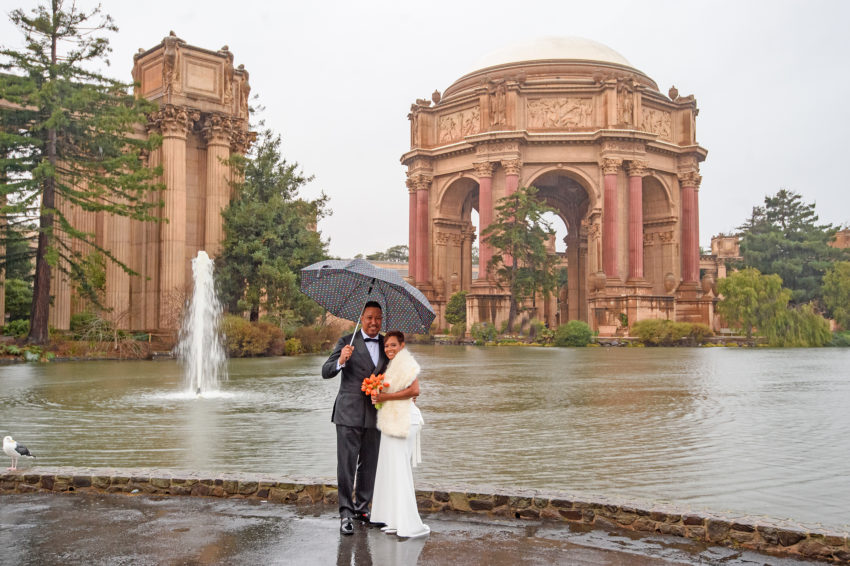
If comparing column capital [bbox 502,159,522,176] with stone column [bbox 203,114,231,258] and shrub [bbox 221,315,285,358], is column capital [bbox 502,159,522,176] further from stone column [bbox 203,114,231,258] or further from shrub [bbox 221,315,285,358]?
shrub [bbox 221,315,285,358]

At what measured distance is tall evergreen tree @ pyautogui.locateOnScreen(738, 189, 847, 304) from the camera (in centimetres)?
6938

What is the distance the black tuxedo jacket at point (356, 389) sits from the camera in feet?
18.3

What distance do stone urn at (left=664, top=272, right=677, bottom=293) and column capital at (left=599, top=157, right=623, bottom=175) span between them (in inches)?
371

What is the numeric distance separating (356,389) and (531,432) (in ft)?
16.6

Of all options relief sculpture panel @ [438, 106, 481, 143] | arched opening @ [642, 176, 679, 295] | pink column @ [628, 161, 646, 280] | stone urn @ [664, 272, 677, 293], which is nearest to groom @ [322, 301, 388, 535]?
pink column @ [628, 161, 646, 280]

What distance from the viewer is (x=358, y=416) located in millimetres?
5578

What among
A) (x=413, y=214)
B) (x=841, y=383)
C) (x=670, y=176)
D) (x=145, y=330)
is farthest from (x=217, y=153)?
(x=670, y=176)

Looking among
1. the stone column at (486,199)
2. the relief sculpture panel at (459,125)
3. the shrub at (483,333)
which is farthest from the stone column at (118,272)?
the relief sculpture panel at (459,125)

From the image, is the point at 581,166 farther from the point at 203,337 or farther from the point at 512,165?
the point at 203,337

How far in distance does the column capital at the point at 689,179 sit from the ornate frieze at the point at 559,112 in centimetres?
960

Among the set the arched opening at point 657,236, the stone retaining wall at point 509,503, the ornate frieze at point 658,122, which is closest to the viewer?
the stone retaining wall at point 509,503

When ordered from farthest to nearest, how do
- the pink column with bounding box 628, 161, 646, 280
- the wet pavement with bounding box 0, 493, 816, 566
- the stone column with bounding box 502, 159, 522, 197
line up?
the pink column with bounding box 628, 161, 646, 280 → the stone column with bounding box 502, 159, 522, 197 → the wet pavement with bounding box 0, 493, 816, 566

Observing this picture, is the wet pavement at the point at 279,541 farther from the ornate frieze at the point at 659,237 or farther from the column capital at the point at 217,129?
the ornate frieze at the point at 659,237

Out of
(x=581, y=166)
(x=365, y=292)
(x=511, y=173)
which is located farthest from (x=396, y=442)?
(x=581, y=166)
